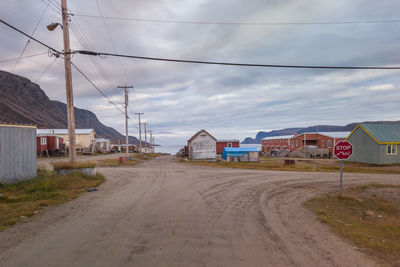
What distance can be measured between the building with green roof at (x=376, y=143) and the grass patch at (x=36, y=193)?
39.0 meters

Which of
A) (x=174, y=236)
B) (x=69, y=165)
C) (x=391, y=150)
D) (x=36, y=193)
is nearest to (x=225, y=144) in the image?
(x=391, y=150)

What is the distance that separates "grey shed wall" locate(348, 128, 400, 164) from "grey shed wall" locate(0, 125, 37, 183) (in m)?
42.7

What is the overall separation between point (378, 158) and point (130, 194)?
38.9m

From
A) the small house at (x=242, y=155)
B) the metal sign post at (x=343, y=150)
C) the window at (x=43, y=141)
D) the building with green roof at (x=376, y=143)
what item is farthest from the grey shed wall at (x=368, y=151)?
the window at (x=43, y=141)

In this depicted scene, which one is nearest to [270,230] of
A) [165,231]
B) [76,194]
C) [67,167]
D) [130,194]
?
[165,231]

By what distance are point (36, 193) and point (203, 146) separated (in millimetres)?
42251

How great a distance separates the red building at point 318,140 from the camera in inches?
2420

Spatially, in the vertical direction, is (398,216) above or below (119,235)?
below

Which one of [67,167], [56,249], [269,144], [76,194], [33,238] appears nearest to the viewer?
[56,249]

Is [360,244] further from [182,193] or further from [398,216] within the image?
[182,193]

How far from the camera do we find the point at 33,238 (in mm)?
6539

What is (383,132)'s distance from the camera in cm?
4044

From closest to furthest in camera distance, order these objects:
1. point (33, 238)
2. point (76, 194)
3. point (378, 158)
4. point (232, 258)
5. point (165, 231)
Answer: point (232, 258) < point (33, 238) < point (165, 231) < point (76, 194) < point (378, 158)

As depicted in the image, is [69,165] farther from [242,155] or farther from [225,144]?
[225,144]
